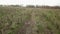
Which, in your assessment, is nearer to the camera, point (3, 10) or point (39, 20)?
point (39, 20)

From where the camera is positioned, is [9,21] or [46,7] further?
[46,7]

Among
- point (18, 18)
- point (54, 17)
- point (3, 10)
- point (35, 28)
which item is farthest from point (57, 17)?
point (3, 10)

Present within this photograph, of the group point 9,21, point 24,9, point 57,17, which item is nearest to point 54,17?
point 57,17

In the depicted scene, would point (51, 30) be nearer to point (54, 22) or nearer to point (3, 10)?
point (54, 22)

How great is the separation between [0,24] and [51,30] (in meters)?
1.03

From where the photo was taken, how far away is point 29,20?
3404 mm

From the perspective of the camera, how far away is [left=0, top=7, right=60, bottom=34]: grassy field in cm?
324

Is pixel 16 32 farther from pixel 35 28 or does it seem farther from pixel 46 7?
pixel 46 7

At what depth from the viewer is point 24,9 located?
3.56m

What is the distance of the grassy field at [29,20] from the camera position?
324cm

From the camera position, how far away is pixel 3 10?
141 inches

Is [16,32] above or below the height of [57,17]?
below

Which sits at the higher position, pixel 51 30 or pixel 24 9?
pixel 24 9

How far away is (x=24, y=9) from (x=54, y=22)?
714mm
